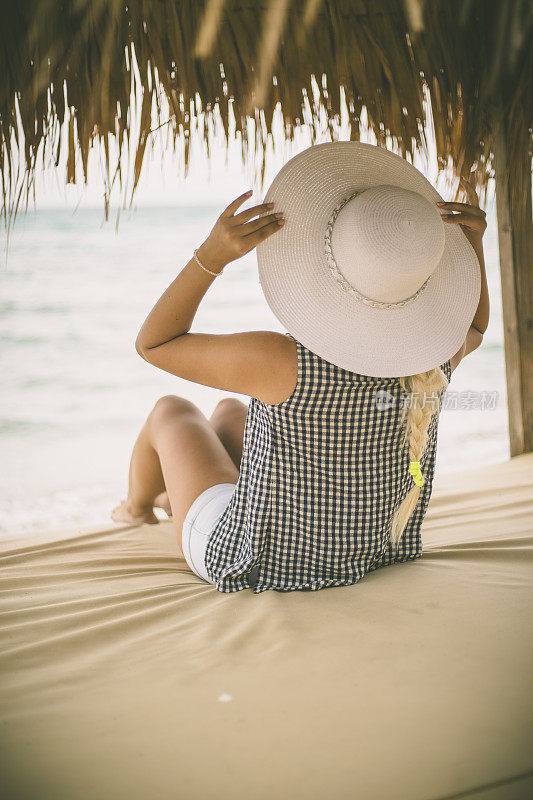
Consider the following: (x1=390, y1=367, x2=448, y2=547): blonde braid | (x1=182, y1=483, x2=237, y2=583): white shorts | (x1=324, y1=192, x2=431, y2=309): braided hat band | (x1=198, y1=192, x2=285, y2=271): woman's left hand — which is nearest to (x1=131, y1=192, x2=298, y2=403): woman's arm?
(x1=198, y1=192, x2=285, y2=271): woman's left hand

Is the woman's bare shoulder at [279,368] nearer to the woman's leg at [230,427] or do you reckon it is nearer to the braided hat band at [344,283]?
the braided hat band at [344,283]

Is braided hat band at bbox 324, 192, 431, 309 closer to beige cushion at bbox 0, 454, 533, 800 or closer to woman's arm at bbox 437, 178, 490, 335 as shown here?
woman's arm at bbox 437, 178, 490, 335

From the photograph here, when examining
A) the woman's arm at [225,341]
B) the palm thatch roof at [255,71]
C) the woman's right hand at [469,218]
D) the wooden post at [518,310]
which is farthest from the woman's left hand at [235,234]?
the wooden post at [518,310]

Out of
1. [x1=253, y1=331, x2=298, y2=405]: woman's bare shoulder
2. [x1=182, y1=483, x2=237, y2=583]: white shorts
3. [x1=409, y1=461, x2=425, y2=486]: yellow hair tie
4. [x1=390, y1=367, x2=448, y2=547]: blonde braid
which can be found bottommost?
[x1=182, y1=483, x2=237, y2=583]: white shorts

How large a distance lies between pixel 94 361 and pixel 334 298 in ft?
28.8

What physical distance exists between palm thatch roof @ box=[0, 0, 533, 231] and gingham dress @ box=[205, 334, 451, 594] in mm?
939

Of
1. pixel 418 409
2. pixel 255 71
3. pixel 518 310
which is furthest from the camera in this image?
pixel 518 310

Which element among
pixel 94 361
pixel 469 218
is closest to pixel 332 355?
pixel 469 218

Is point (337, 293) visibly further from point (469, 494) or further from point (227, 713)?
point (469, 494)

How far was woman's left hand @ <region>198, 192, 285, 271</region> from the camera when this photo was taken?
1254 mm

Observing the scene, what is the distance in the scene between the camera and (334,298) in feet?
4.36

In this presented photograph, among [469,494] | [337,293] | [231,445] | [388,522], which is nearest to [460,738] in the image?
[388,522]

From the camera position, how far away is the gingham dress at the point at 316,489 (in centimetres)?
139

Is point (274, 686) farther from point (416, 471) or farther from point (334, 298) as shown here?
point (334, 298)
